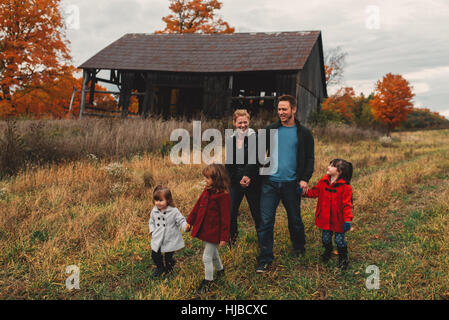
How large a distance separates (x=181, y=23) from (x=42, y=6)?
1174 centimetres

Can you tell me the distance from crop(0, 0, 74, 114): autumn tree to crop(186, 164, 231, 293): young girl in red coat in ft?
62.9

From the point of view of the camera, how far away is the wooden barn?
1556 cm

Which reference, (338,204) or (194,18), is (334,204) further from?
(194,18)

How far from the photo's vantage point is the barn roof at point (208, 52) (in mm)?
15391

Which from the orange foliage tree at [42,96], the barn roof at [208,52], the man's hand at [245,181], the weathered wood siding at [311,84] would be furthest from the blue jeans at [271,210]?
the orange foliage tree at [42,96]

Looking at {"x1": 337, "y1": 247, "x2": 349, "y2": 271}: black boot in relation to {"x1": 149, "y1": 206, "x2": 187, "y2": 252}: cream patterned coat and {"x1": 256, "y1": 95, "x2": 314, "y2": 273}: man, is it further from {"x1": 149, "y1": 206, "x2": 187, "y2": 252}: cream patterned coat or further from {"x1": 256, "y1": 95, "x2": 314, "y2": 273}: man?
{"x1": 149, "y1": 206, "x2": 187, "y2": 252}: cream patterned coat

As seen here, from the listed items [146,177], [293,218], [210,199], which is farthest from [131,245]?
[146,177]

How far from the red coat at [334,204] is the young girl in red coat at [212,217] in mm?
1067

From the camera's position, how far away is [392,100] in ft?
125

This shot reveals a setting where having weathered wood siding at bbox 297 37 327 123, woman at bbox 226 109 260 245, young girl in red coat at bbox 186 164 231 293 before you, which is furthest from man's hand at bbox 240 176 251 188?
weathered wood siding at bbox 297 37 327 123

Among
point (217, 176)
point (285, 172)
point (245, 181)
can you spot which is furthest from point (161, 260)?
point (285, 172)

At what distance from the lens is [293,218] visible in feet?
11.6

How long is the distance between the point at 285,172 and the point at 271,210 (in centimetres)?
45
